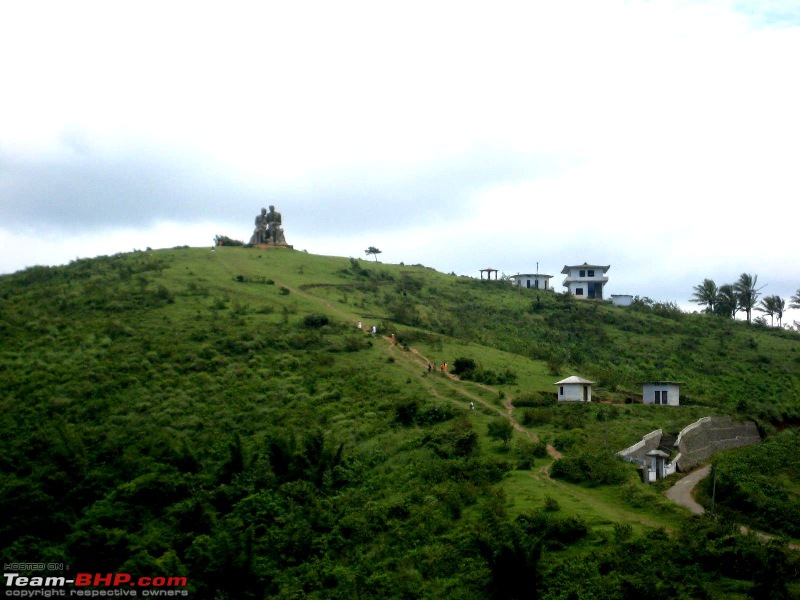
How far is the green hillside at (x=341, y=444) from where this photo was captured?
80.3 ft

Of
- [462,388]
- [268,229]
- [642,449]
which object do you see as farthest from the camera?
[268,229]

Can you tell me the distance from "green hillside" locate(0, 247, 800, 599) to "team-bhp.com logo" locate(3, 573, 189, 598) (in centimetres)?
62

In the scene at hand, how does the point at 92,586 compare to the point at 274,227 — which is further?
the point at 274,227

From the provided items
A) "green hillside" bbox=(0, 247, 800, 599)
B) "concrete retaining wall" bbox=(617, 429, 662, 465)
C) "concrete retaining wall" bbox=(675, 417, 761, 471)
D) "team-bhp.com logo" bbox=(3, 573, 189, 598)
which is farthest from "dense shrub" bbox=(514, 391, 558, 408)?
"team-bhp.com logo" bbox=(3, 573, 189, 598)

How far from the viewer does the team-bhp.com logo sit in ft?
76.2

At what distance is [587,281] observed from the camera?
92188 millimetres

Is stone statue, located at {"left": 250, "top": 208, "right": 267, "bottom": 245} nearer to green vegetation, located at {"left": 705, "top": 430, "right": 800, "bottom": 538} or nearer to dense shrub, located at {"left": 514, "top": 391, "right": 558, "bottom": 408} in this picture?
dense shrub, located at {"left": 514, "top": 391, "right": 558, "bottom": 408}

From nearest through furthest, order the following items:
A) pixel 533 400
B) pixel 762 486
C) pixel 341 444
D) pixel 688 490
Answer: pixel 688 490
pixel 762 486
pixel 341 444
pixel 533 400

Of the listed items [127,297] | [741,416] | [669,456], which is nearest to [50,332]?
[127,297]

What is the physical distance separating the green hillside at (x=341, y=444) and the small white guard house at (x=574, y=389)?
3.06 feet

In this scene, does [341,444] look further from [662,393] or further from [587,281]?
[587,281]

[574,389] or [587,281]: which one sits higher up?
[587,281]

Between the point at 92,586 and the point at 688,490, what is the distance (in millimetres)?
22454

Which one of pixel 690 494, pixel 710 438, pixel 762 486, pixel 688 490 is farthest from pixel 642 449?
pixel 710 438
